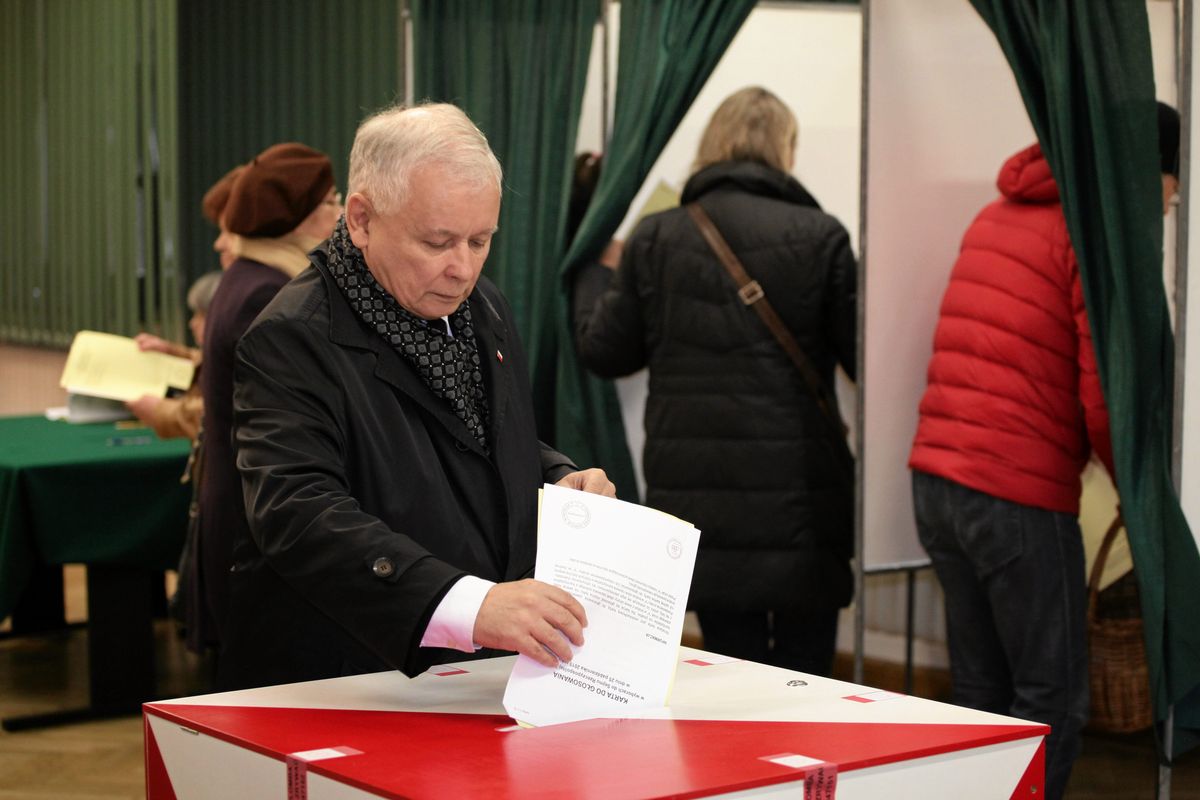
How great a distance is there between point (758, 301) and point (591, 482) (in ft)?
5.10

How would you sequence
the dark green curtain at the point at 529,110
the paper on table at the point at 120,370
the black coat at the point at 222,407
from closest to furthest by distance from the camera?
the black coat at the point at 222,407 < the dark green curtain at the point at 529,110 < the paper on table at the point at 120,370

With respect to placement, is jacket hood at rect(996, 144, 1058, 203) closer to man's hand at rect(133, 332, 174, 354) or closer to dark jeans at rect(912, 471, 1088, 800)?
dark jeans at rect(912, 471, 1088, 800)

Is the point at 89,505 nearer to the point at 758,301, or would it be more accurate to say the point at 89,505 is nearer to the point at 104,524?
the point at 104,524

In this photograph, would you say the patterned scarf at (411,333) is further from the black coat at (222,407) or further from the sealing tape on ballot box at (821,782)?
the black coat at (222,407)

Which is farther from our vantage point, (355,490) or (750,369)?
(750,369)

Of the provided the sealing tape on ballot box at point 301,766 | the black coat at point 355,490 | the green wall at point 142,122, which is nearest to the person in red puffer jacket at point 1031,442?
the black coat at point 355,490

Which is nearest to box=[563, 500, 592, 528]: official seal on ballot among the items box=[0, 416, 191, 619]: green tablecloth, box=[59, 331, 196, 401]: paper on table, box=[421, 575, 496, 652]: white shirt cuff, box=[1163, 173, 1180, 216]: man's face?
box=[421, 575, 496, 652]: white shirt cuff

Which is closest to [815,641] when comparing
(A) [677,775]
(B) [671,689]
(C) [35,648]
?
(B) [671,689]

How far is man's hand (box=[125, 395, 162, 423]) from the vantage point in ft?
15.1

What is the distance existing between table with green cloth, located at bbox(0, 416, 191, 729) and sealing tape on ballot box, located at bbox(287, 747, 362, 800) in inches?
117

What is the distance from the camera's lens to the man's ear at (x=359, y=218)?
6.32 ft

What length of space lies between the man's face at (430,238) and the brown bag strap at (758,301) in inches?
61.4

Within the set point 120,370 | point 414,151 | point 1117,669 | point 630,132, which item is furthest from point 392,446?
point 120,370

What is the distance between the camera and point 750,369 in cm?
349
